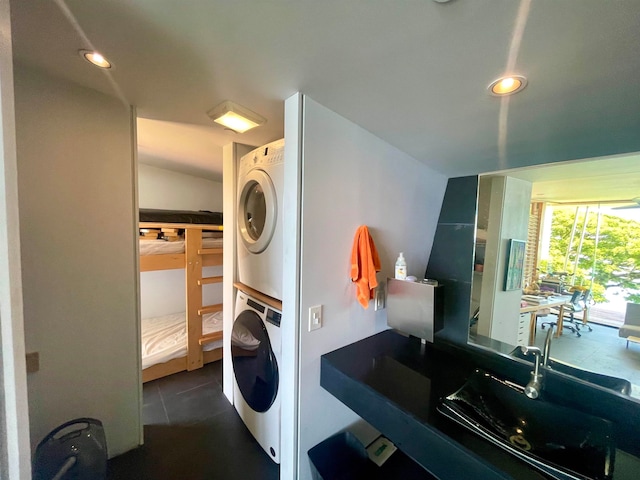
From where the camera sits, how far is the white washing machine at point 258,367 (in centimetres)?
143

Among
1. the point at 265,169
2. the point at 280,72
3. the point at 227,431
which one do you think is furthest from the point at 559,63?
the point at 227,431

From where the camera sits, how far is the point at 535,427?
944 millimetres

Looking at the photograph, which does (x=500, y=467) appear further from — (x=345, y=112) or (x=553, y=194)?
(x=345, y=112)

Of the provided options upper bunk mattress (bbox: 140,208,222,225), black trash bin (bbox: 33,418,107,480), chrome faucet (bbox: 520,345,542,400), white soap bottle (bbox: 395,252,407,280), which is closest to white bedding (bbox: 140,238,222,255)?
upper bunk mattress (bbox: 140,208,222,225)

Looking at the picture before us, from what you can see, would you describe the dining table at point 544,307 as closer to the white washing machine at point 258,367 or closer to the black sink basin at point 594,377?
the black sink basin at point 594,377

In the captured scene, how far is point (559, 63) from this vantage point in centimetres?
71

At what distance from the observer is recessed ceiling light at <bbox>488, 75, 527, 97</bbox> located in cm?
80

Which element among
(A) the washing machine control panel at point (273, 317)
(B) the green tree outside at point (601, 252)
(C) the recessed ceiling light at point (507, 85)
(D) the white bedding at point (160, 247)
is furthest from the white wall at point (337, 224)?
(D) the white bedding at point (160, 247)

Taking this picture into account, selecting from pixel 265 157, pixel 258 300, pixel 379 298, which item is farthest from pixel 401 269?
pixel 265 157

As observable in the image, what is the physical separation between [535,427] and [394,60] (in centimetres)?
151

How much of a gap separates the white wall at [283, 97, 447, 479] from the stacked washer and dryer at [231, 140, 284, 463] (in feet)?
0.97

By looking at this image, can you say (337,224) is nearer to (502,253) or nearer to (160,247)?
(502,253)

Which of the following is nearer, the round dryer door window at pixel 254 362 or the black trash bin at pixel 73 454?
the black trash bin at pixel 73 454

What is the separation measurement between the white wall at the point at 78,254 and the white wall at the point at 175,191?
2064 millimetres
